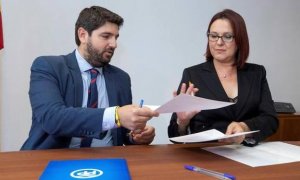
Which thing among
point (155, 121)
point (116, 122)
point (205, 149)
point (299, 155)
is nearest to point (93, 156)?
point (116, 122)

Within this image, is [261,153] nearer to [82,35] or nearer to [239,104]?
[239,104]

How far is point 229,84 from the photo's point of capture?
5.69ft

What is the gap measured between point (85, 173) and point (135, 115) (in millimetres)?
299

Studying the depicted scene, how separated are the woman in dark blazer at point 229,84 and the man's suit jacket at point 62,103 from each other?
344mm

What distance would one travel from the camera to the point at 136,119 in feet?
3.68

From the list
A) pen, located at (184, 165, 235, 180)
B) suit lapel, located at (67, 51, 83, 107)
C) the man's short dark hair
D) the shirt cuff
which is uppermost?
the man's short dark hair

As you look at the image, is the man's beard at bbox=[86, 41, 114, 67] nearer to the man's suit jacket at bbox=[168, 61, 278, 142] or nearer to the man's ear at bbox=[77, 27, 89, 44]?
the man's ear at bbox=[77, 27, 89, 44]

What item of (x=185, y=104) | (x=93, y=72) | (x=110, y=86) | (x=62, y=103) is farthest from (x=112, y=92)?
(x=185, y=104)

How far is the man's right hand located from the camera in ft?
3.66

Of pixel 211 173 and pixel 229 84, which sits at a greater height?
pixel 229 84

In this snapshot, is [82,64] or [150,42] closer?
[82,64]

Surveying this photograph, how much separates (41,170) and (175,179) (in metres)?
0.40

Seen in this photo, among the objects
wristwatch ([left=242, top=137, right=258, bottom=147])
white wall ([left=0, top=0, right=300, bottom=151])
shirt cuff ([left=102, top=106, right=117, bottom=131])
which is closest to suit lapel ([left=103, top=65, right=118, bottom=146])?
shirt cuff ([left=102, top=106, right=117, bottom=131])

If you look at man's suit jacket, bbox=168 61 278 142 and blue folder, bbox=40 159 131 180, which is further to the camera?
man's suit jacket, bbox=168 61 278 142
